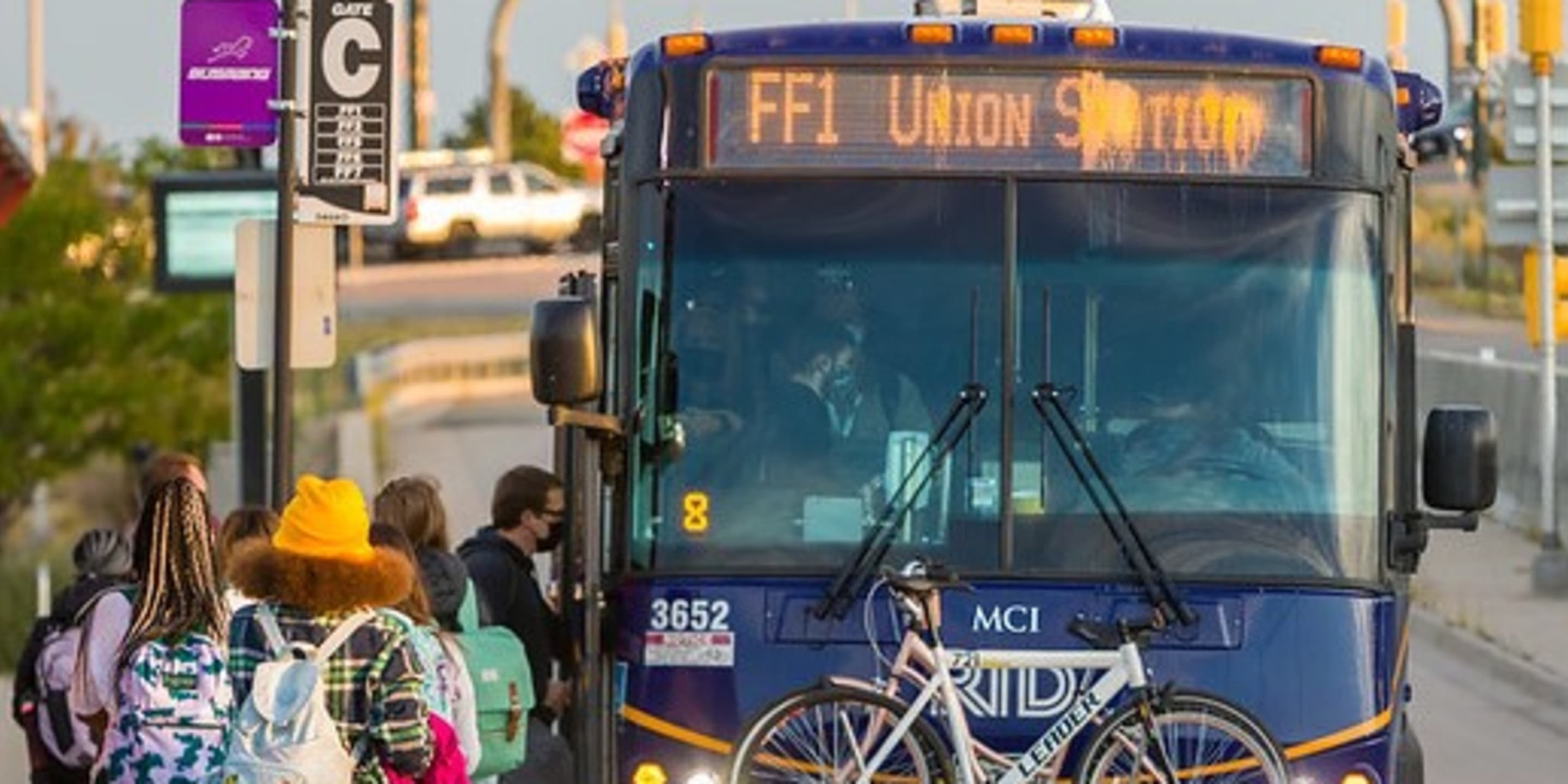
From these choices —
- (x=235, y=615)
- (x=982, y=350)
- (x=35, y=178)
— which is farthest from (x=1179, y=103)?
(x=35, y=178)

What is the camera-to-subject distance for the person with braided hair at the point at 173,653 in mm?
9883

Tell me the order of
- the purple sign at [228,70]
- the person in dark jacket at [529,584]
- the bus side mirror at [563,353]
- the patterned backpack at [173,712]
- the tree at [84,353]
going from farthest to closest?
the tree at [84,353] → the purple sign at [228,70] → the person in dark jacket at [529,584] → the bus side mirror at [563,353] → the patterned backpack at [173,712]

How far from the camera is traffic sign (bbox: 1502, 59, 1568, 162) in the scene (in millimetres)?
31000

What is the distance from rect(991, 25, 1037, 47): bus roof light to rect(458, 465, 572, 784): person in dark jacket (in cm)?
257

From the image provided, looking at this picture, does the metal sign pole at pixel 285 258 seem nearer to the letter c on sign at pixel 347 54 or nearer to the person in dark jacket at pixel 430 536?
the letter c on sign at pixel 347 54

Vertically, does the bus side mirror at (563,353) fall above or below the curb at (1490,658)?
above

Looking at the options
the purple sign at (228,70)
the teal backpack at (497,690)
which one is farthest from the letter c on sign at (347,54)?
the teal backpack at (497,690)

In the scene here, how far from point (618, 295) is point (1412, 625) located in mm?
17577

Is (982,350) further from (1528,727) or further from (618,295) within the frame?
(1528,727)

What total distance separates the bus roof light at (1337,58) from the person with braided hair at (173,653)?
12.0 feet

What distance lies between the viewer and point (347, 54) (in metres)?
16.0

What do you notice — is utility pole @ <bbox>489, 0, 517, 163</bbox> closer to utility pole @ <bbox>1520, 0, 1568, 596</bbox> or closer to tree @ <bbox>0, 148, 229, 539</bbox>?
tree @ <bbox>0, 148, 229, 539</bbox>

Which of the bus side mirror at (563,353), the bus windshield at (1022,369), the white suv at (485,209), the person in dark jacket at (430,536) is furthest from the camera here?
the white suv at (485,209)

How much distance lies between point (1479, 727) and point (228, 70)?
931cm
